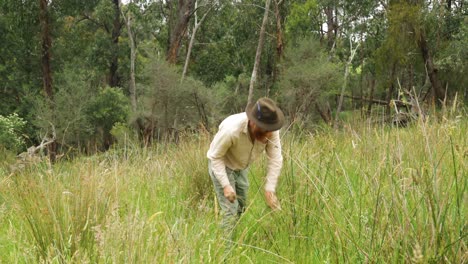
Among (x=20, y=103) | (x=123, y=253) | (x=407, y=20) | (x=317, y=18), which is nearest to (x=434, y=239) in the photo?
(x=123, y=253)

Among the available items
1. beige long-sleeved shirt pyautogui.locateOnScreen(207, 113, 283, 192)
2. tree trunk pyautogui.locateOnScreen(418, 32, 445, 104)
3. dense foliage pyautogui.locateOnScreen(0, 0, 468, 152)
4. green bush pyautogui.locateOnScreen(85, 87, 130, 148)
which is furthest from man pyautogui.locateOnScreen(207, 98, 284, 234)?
green bush pyautogui.locateOnScreen(85, 87, 130, 148)

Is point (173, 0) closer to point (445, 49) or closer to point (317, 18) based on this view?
point (317, 18)

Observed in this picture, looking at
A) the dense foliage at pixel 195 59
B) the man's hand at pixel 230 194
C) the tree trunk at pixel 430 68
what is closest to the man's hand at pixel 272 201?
the man's hand at pixel 230 194

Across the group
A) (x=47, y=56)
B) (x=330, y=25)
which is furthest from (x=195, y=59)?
(x=47, y=56)

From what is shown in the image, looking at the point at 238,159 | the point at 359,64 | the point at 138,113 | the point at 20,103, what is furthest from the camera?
the point at 359,64

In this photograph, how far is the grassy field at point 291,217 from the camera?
6.42 ft

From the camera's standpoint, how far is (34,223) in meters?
2.89

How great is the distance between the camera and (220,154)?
3.76 metres

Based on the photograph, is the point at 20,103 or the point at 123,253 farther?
the point at 20,103

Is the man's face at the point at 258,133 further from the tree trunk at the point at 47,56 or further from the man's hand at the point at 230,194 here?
the tree trunk at the point at 47,56

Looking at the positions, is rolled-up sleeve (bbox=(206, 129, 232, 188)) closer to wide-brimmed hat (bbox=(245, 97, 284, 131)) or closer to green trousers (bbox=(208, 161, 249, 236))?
green trousers (bbox=(208, 161, 249, 236))

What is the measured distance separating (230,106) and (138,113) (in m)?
4.96

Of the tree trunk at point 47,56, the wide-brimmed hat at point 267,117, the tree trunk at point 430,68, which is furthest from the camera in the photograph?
the tree trunk at point 47,56

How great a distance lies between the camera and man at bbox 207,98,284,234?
3.45 metres
